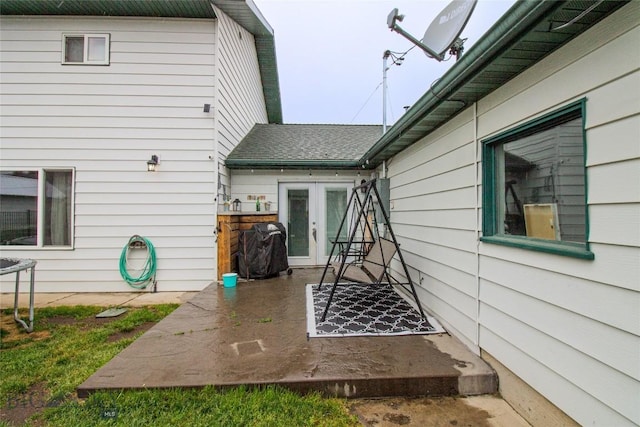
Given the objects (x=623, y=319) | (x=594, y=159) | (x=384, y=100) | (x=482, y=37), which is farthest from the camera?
(x=384, y=100)

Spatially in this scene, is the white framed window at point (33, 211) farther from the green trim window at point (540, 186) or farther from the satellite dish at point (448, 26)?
the green trim window at point (540, 186)

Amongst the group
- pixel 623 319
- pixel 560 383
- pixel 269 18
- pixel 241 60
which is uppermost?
pixel 269 18

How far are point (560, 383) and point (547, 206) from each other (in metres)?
1.06

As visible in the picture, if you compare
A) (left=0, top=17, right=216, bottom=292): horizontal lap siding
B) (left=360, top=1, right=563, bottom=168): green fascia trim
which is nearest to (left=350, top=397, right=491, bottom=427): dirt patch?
(left=360, top=1, right=563, bottom=168): green fascia trim

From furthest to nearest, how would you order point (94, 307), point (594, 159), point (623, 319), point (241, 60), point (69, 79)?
point (241, 60), point (69, 79), point (94, 307), point (594, 159), point (623, 319)

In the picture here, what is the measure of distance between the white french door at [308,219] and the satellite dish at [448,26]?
384 centimetres

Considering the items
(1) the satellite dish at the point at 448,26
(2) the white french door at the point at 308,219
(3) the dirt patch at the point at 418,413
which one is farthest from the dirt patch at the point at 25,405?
(2) the white french door at the point at 308,219

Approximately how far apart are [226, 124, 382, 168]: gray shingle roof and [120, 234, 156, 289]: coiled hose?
6.78ft

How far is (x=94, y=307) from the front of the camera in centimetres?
421

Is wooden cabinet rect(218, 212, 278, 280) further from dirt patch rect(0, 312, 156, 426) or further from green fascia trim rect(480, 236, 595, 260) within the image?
green fascia trim rect(480, 236, 595, 260)

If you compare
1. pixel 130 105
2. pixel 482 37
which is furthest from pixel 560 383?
pixel 130 105

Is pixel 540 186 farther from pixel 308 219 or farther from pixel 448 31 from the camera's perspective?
pixel 308 219

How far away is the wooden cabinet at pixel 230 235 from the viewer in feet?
16.9

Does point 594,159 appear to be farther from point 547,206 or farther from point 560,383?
point 560,383
